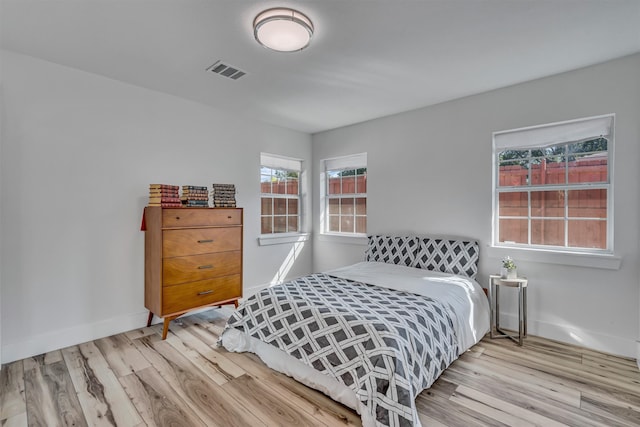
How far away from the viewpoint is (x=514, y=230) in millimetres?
3176

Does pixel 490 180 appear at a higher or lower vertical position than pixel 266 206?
higher

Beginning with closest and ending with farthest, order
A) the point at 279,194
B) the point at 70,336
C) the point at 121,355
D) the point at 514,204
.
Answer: the point at 121,355
the point at 70,336
the point at 514,204
the point at 279,194

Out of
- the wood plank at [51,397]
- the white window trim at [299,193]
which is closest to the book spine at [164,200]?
the white window trim at [299,193]

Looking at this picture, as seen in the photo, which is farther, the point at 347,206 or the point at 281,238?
the point at 347,206

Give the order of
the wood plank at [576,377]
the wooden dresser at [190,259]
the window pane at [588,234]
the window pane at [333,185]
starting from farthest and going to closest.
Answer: the window pane at [333,185] < the wooden dresser at [190,259] < the window pane at [588,234] < the wood plank at [576,377]

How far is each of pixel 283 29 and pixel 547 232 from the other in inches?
120

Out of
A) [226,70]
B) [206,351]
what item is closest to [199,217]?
[206,351]

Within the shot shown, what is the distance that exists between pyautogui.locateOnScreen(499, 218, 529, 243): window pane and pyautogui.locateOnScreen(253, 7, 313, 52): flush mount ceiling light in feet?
8.88

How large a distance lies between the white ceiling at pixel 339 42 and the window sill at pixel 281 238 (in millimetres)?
1948

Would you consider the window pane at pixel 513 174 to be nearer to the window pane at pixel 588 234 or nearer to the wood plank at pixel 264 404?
the window pane at pixel 588 234

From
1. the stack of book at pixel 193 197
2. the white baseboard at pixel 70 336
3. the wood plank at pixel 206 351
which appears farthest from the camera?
the stack of book at pixel 193 197

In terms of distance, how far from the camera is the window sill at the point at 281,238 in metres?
4.29

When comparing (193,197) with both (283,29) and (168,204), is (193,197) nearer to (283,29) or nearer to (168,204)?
(168,204)

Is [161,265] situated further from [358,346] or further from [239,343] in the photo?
[358,346]
